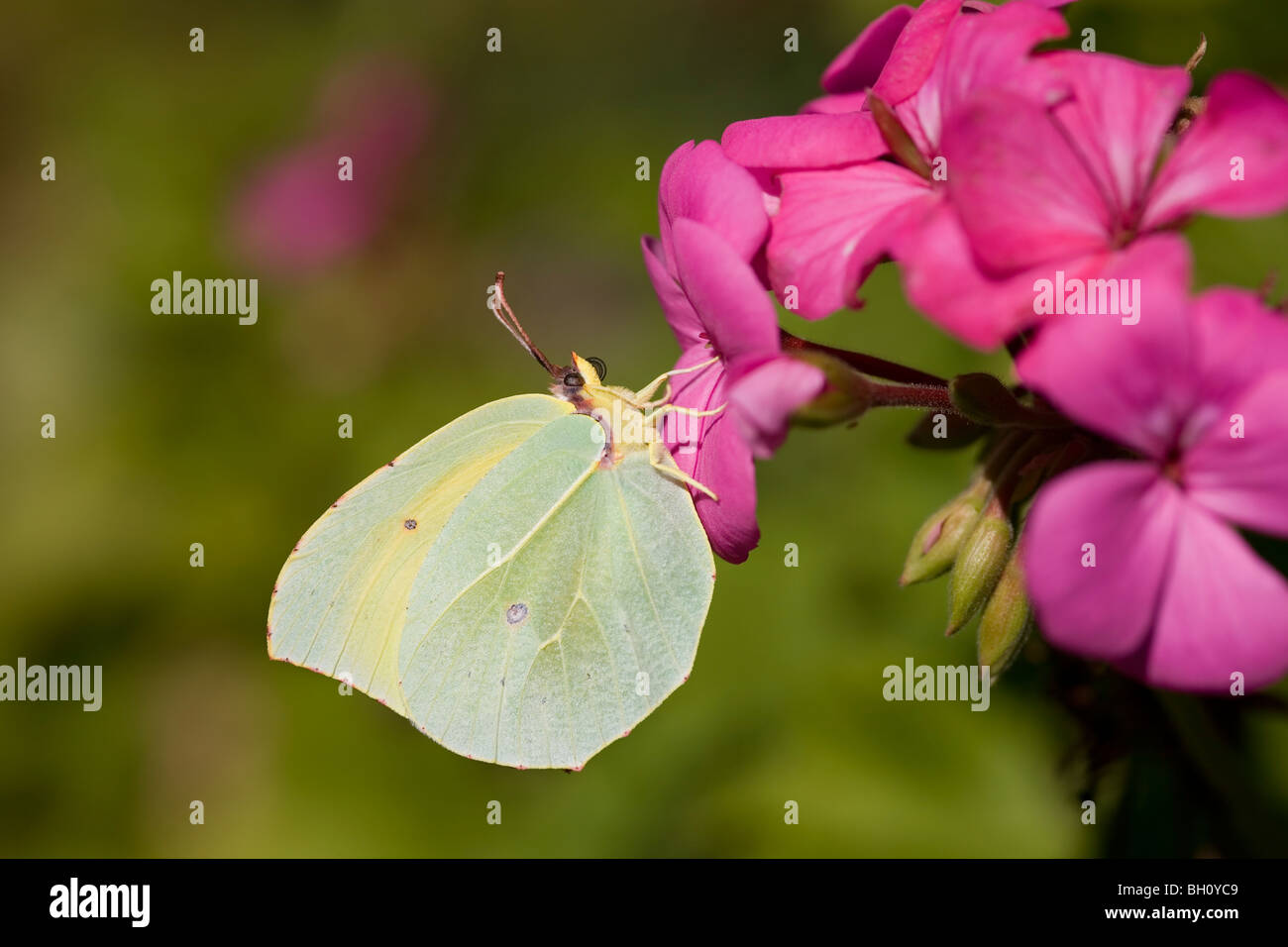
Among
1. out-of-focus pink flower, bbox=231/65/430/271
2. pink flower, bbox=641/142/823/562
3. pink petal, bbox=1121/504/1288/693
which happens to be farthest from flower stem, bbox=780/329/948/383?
out-of-focus pink flower, bbox=231/65/430/271

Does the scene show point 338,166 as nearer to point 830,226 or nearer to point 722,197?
point 722,197

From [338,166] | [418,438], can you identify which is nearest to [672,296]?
[418,438]

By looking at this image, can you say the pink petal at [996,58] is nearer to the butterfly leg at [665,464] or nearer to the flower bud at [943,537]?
the flower bud at [943,537]

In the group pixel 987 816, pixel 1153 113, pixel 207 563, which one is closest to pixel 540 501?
pixel 1153 113

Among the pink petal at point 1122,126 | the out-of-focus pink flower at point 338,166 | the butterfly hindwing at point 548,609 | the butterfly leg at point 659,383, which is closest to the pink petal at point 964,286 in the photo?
the pink petal at point 1122,126
